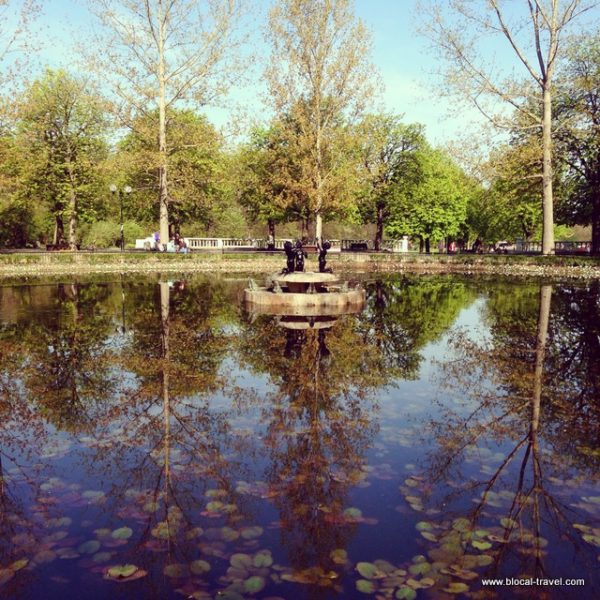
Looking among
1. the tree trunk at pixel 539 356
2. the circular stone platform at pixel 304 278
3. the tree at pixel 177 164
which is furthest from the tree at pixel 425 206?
the circular stone platform at pixel 304 278

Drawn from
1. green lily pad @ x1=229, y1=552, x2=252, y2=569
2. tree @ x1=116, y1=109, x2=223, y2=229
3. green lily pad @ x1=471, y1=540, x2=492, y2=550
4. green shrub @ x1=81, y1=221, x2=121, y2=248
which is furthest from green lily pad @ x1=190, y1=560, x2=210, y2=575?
green shrub @ x1=81, y1=221, x2=121, y2=248

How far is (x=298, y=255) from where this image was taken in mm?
19344

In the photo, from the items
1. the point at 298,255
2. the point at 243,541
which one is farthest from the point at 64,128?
the point at 243,541

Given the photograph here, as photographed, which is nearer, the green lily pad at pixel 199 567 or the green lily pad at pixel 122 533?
the green lily pad at pixel 199 567

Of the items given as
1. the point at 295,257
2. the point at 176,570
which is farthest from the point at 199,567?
the point at 295,257

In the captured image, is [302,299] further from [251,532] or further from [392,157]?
[392,157]

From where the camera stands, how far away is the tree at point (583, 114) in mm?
37312

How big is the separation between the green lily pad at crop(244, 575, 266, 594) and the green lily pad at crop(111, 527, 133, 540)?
1208mm

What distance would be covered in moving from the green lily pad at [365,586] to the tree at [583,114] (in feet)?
127

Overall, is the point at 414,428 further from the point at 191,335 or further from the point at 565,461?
the point at 191,335

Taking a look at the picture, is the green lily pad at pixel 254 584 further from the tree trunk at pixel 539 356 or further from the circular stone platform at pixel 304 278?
the circular stone platform at pixel 304 278

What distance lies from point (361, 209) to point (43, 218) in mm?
37722

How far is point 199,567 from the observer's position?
3955 mm

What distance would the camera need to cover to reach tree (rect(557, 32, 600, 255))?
3731cm
